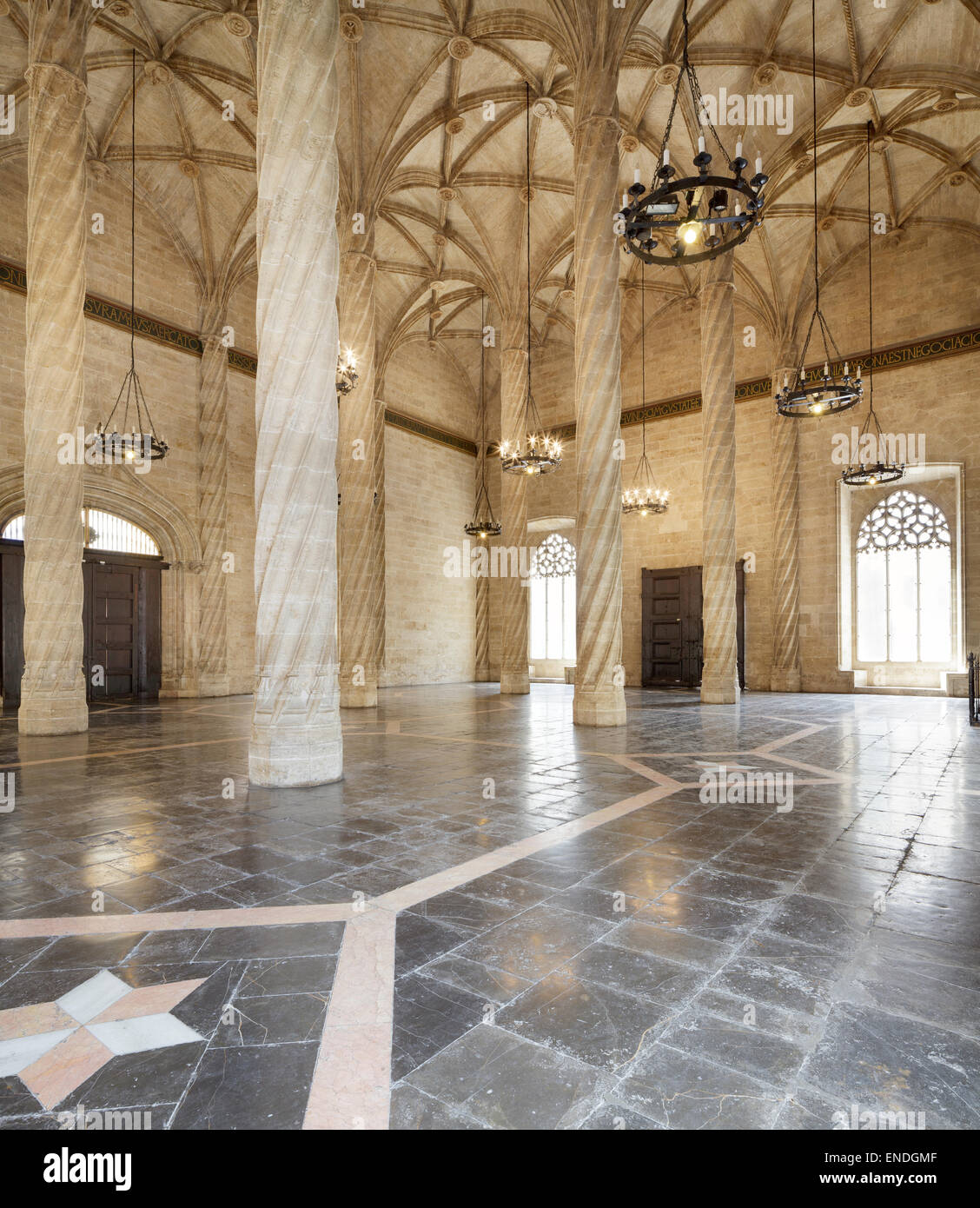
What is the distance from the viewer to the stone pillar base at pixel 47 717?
31.0 feet

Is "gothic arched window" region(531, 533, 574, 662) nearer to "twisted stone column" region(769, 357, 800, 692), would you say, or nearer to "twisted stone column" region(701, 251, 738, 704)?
"twisted stone column" region(769, 357, 800, 692)

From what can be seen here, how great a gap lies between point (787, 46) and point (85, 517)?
1680 centimetres

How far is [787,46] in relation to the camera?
43.0 ft

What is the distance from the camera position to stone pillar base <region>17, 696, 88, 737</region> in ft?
31.0

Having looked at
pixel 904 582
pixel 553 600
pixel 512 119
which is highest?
pixel 512 119

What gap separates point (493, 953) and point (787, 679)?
17.0 metres

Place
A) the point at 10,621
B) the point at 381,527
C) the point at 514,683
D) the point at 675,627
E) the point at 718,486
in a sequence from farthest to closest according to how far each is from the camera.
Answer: the point at 675,627
the point at 381,527
the point at 514,683
the point at 718,486
the point at 10,621

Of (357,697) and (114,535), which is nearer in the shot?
(357,697)

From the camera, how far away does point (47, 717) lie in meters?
9.50

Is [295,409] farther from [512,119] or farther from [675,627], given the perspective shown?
[675,627]

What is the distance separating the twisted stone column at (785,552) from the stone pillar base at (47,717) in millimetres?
15762

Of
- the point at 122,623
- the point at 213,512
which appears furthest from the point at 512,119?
the point at 122,623
